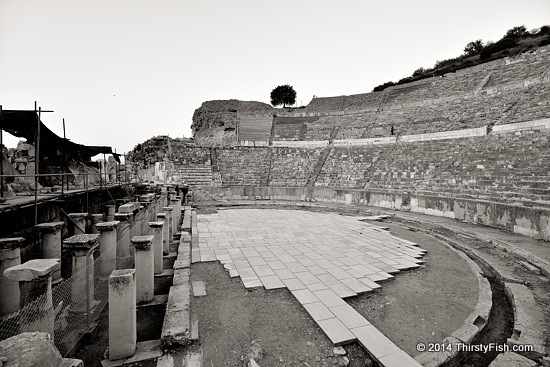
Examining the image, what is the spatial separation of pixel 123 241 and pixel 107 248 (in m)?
1.09

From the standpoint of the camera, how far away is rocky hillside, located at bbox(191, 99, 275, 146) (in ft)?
101

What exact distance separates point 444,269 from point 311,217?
21.3ft

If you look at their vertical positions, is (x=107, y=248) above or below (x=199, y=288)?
above

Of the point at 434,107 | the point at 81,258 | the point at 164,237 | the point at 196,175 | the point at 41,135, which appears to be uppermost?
the point at 434,107

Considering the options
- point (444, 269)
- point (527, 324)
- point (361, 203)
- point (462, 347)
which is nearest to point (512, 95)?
point (361, 203)

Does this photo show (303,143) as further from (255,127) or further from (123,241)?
(123,241)

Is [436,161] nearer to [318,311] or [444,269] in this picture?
[444,269]

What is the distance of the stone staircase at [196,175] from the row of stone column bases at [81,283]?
12.6 m

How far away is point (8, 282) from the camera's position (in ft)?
13.1

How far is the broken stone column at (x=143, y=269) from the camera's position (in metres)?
4.33

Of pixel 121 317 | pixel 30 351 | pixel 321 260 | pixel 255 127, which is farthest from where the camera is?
pixel 255 127

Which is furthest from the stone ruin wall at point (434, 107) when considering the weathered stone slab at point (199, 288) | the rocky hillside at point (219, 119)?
the weathered stone slab at point (199, 288)

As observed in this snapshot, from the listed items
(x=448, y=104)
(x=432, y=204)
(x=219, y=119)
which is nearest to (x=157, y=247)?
(x=432, y=204)

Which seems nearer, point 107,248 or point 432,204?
point 107,248
